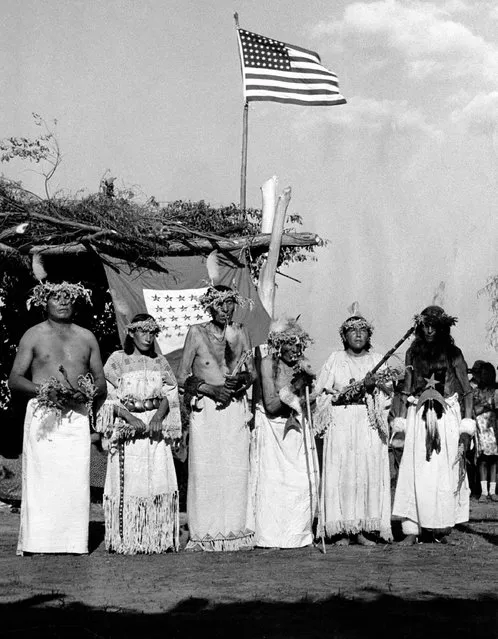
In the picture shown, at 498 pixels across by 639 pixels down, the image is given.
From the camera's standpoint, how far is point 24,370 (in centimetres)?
870

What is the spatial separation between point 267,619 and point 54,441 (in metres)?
3.66

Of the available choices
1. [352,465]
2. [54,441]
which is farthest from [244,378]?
[54,441]

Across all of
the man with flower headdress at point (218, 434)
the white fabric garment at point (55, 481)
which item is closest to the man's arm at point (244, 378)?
the man with flower headdress at point (218, 434)

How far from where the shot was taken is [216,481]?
8.94 meters

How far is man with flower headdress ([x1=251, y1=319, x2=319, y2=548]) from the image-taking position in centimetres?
893

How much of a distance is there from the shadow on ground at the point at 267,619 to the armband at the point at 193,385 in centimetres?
306

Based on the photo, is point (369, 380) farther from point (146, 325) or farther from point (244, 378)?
point (146, 325)

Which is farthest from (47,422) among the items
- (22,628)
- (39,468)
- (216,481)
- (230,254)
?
(230,254)

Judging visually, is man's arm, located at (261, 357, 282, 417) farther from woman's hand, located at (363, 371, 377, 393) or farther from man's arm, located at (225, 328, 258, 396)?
woman's hand, located at (363, 371, 377, 393)

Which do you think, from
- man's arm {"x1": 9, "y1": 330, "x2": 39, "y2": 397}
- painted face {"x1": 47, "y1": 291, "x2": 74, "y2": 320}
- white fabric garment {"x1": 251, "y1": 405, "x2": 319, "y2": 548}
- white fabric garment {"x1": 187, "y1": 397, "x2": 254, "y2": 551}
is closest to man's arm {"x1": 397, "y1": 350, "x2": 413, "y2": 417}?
white fabric garment {"x1": 251, "y1": 405, "x2": 319, "y2": 548}

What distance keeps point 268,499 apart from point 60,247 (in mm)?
4423

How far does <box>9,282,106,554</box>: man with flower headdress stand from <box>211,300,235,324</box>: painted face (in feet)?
3.82

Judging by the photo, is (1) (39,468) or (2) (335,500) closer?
(1) (39,468)

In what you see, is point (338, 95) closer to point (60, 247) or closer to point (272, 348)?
point (60, 247)
